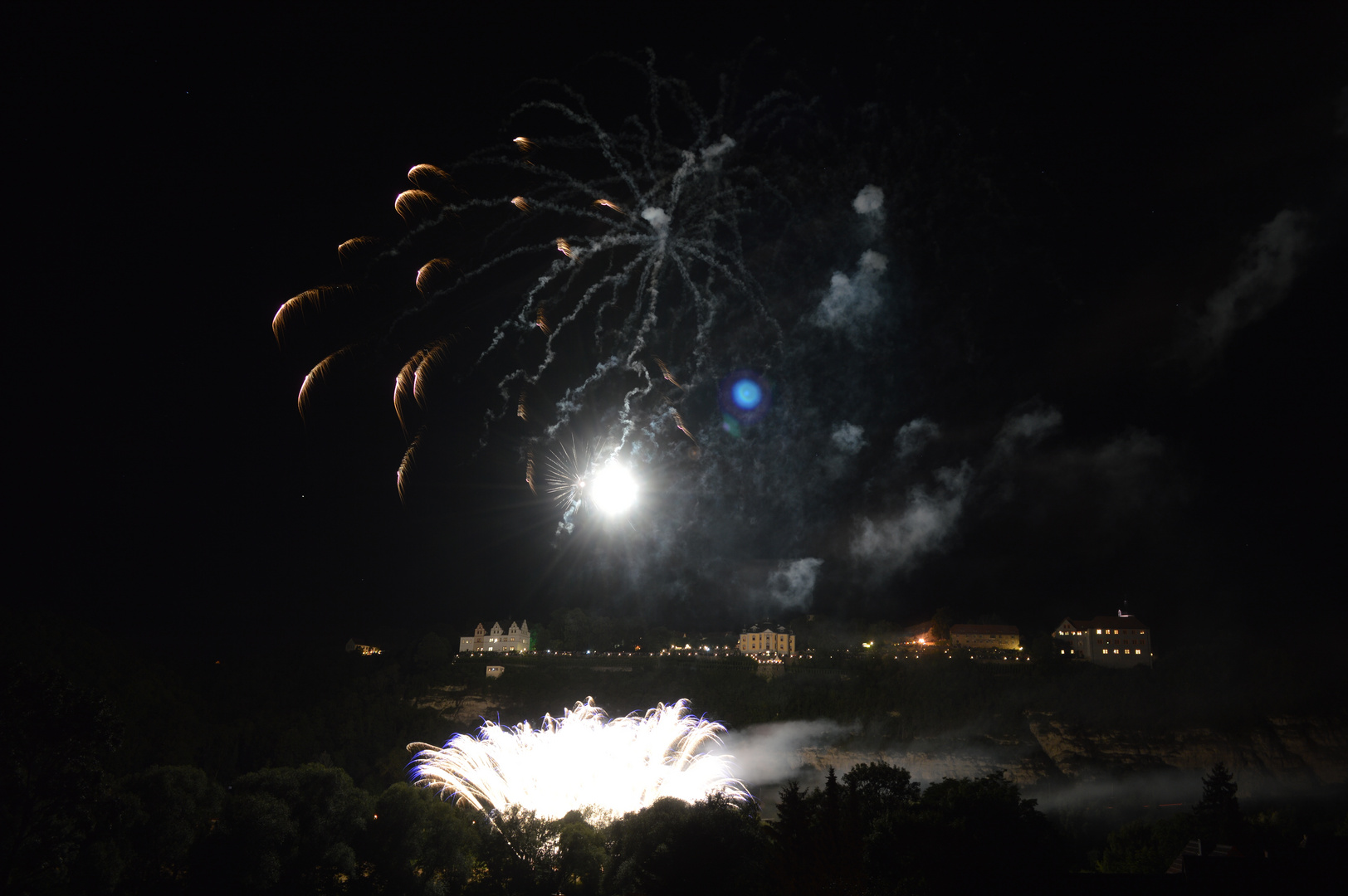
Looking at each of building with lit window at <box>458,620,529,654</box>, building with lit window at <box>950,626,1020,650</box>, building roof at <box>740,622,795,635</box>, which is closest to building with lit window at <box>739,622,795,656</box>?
building roof at <box>740,622,795,635</box>

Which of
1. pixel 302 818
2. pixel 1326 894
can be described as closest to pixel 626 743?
pixel 302 818

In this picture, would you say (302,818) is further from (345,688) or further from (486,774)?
(345,688)

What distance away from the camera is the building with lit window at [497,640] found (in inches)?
3236

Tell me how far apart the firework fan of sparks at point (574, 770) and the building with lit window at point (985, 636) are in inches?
1717

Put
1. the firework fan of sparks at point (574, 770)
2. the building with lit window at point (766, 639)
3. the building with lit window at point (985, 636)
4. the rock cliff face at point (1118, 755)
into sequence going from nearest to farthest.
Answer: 1. the firework fan of sparks at point (574, 770)
2. the rock cliff face at point (1118, 755)
3. the building with lit window at point (985, 636)
4. the building with lit window at point (766, 639)

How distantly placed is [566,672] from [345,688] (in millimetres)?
17826

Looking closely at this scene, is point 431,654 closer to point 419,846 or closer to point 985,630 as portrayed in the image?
point 419,846

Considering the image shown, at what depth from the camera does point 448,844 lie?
98.9 feet

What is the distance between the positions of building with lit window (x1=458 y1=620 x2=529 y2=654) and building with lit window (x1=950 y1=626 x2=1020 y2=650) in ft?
141

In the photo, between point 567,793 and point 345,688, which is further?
point 345,688

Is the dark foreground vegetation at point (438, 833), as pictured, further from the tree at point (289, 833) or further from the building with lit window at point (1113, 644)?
the building with lit window at point (1113, 644)

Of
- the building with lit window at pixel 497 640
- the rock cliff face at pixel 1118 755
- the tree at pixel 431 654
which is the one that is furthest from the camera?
Answer: the building with lit window at pixel 497 640

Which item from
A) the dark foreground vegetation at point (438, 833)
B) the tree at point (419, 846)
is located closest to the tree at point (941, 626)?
the dark foreground vegetation at point (438, 833)

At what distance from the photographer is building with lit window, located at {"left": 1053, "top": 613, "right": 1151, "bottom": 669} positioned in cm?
6347
